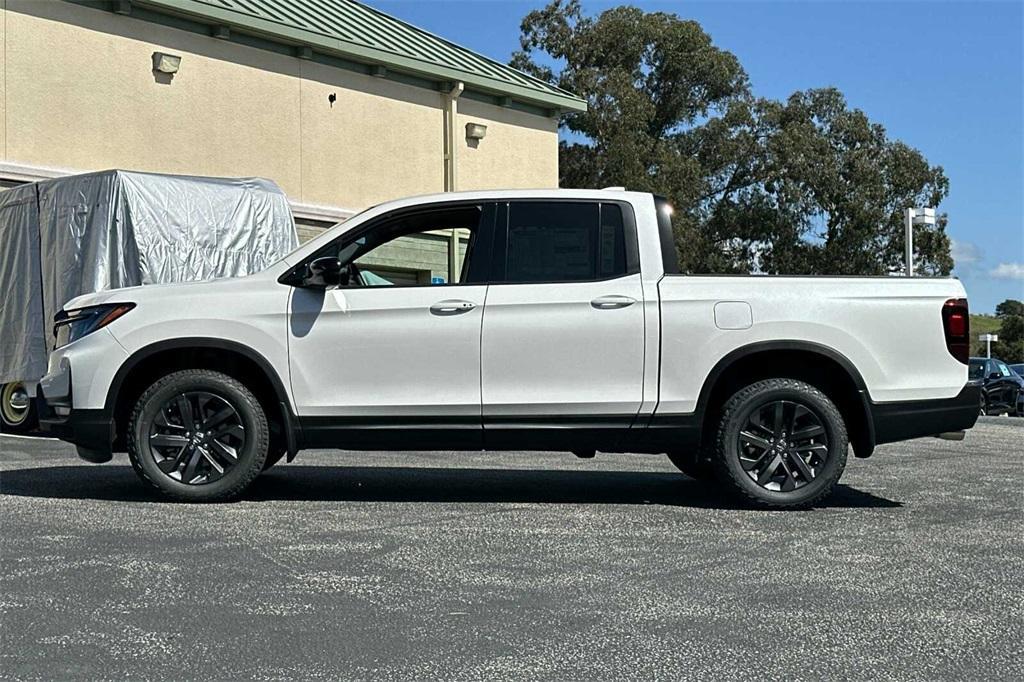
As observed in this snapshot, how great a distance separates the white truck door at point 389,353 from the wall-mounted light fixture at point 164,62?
12165mm

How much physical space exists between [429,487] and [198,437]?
165 centimetres

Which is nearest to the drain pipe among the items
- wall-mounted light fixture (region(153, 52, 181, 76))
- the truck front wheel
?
wall-mounted light fixture (region(153, 52, 181, 76))

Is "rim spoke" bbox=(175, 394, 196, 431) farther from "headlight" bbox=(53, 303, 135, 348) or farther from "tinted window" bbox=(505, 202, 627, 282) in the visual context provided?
"tinted window" bbox=(505, 202, 627, 282)

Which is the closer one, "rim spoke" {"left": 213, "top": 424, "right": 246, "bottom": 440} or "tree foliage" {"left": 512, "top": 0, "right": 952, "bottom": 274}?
"rim spoke" {"left": 213, "top": 424, "right": 246, "bottom": 440}

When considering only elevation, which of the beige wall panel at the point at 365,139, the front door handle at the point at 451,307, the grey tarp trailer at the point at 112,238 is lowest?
the front door handle at the point at 451,307

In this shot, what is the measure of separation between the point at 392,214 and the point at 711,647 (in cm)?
405

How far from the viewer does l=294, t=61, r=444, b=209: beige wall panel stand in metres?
20.5

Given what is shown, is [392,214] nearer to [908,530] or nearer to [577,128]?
[908,530]

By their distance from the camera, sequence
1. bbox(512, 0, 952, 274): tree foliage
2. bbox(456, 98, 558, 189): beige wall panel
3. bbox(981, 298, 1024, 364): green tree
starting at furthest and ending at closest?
bbox(981, 298, 1024, 364): green tree → bbox(512, 0, 952, 274): tree foliage → bbox(456, 98, 558, 189): beige wall panel

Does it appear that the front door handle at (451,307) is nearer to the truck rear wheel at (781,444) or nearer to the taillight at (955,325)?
the truck rear wheel at (781,444)

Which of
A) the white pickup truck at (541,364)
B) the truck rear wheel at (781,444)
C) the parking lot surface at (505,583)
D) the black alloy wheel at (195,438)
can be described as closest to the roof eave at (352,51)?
the parking lot surface at (505,583)

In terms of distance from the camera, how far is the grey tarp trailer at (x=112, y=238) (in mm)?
11953

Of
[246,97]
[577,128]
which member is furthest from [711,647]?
[577,128]

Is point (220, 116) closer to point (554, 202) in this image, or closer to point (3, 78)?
point (3, 78)
